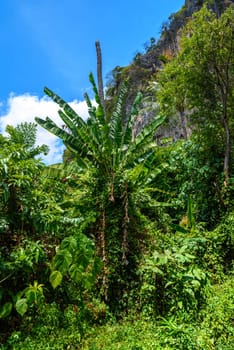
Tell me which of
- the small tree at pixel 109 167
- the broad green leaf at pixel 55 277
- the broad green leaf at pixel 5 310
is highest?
the small tree at pixel 109 167

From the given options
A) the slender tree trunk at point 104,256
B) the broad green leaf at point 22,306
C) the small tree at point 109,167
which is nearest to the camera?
the broad green leaf at point 22,306

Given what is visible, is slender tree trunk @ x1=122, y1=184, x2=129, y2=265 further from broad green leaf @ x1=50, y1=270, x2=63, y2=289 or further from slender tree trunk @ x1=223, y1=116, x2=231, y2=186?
slender tree trunk @ x1=223, y1=116, x2=231, y2=186

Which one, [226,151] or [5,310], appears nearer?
[5,310]

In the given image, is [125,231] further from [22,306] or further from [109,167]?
[22,306]

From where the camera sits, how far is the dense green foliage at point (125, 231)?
341cm

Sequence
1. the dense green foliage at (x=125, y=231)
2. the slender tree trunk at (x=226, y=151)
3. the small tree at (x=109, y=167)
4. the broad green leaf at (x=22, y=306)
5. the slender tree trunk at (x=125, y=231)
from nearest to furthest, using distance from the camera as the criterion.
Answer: the broad green leaf at (x=22, y=306), the dense green foliage at (x=125, y=231), the slender tree trunk at (x=125, y=231), the small tree at (x=109, y=167), the slender tree trunk at (x=226, y=151)

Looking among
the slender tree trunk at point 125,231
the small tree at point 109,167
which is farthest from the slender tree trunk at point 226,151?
the slender tree trunk at point 125,231

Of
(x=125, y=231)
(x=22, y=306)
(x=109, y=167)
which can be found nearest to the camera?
(x=22, y=306)

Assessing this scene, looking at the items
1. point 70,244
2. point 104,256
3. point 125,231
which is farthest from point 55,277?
point 125,231

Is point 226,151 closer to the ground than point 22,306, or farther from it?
farther from it

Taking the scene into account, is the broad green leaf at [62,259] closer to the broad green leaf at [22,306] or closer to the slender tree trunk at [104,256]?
the broad green leaf at [22,306]

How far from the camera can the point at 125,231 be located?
4.62 metres

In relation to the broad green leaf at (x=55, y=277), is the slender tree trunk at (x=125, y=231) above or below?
above

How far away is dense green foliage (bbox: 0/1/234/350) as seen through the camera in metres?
3.41
